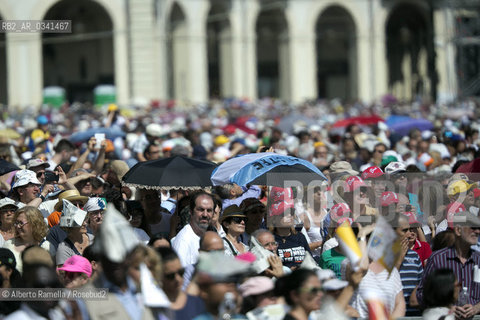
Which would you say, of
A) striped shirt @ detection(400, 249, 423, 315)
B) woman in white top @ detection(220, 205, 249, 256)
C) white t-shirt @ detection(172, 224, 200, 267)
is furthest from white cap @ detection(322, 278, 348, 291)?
woman in white top @ detection(220, 205, 249, 256)

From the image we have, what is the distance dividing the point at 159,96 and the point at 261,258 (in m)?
34.9

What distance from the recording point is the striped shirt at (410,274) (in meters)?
8.46

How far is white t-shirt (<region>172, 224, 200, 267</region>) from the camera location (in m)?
8.61

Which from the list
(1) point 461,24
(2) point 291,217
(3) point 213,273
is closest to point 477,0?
(1) point 461,24

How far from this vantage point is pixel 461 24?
128 feet

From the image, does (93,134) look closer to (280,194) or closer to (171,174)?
(171,174)

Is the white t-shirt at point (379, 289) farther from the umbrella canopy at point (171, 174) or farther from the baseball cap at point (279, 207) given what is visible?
the umbrella canopy at point (171, 174)

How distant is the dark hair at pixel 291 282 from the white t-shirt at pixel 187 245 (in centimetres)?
198

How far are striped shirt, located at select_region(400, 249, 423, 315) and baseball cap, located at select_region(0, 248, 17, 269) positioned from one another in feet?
10.9

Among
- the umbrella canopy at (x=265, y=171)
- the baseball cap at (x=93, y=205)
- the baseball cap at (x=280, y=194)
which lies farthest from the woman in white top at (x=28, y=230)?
the baseball cap at (x=280, y=194)

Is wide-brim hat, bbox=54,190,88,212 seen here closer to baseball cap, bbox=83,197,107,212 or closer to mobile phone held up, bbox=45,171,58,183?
baseball cap, bbox=83,197,107,212

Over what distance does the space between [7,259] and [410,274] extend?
346 centimetres

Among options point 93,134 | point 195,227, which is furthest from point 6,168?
point 195,227

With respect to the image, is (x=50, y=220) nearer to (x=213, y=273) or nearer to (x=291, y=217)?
(x=291, y=217)
